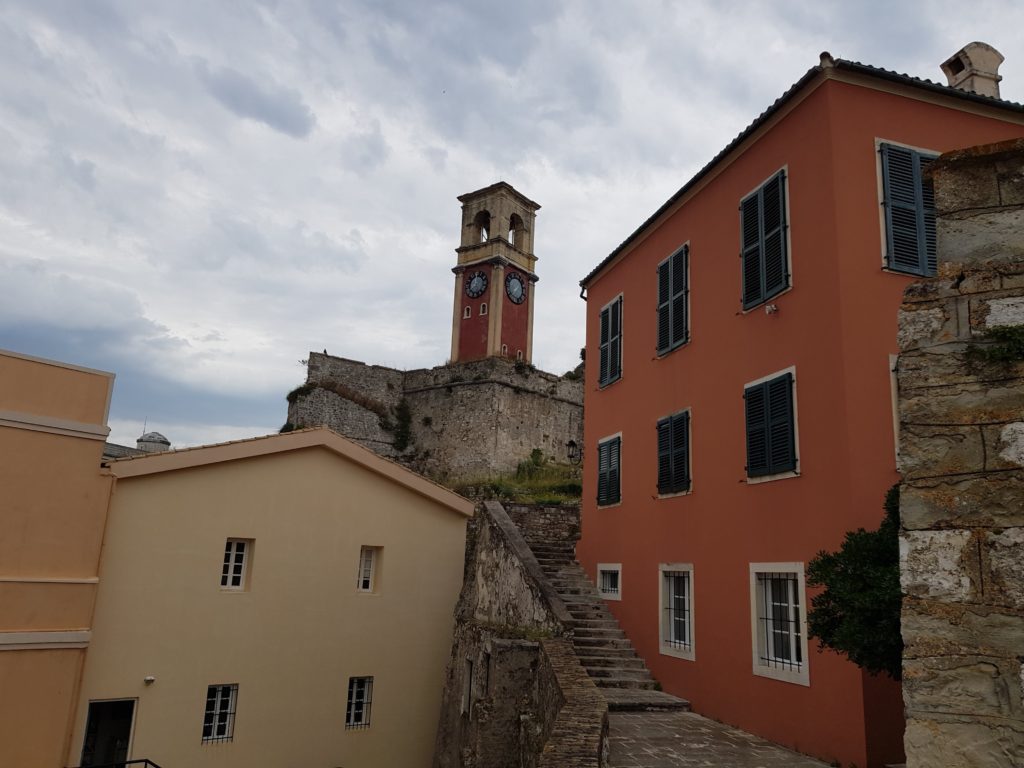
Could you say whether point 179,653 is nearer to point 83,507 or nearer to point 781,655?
point 83,507

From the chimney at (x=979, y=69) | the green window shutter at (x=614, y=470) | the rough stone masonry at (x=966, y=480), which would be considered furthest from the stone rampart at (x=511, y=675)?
the chimney at (x=979, y=69)

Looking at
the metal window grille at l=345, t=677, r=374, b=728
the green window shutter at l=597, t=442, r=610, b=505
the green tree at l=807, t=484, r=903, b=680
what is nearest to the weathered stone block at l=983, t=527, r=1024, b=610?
the green tree at l=807, t=484, r=903, b=680

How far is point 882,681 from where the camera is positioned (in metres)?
7.31

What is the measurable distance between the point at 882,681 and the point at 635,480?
5.68 m

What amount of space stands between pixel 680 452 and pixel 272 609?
7.75 meters

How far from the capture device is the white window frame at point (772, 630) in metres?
8.20

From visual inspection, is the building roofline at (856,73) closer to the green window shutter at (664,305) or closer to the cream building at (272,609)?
the green window shutter at (664,305)

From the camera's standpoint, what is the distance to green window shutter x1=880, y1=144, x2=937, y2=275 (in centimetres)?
845

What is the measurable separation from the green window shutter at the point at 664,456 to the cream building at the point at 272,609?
5790mm

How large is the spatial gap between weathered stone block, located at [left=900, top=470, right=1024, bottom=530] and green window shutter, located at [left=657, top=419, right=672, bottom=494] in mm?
8425

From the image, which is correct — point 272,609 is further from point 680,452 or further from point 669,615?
point 680,452

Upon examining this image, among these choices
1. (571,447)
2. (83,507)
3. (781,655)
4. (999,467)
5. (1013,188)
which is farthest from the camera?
(571,447)

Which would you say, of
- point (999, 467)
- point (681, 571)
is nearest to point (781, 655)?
point (681, 571)

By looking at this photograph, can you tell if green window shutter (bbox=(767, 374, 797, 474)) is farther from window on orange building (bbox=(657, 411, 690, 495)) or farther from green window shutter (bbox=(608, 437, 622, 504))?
green window shutter (bbox=(608, 437, 622, 504))
